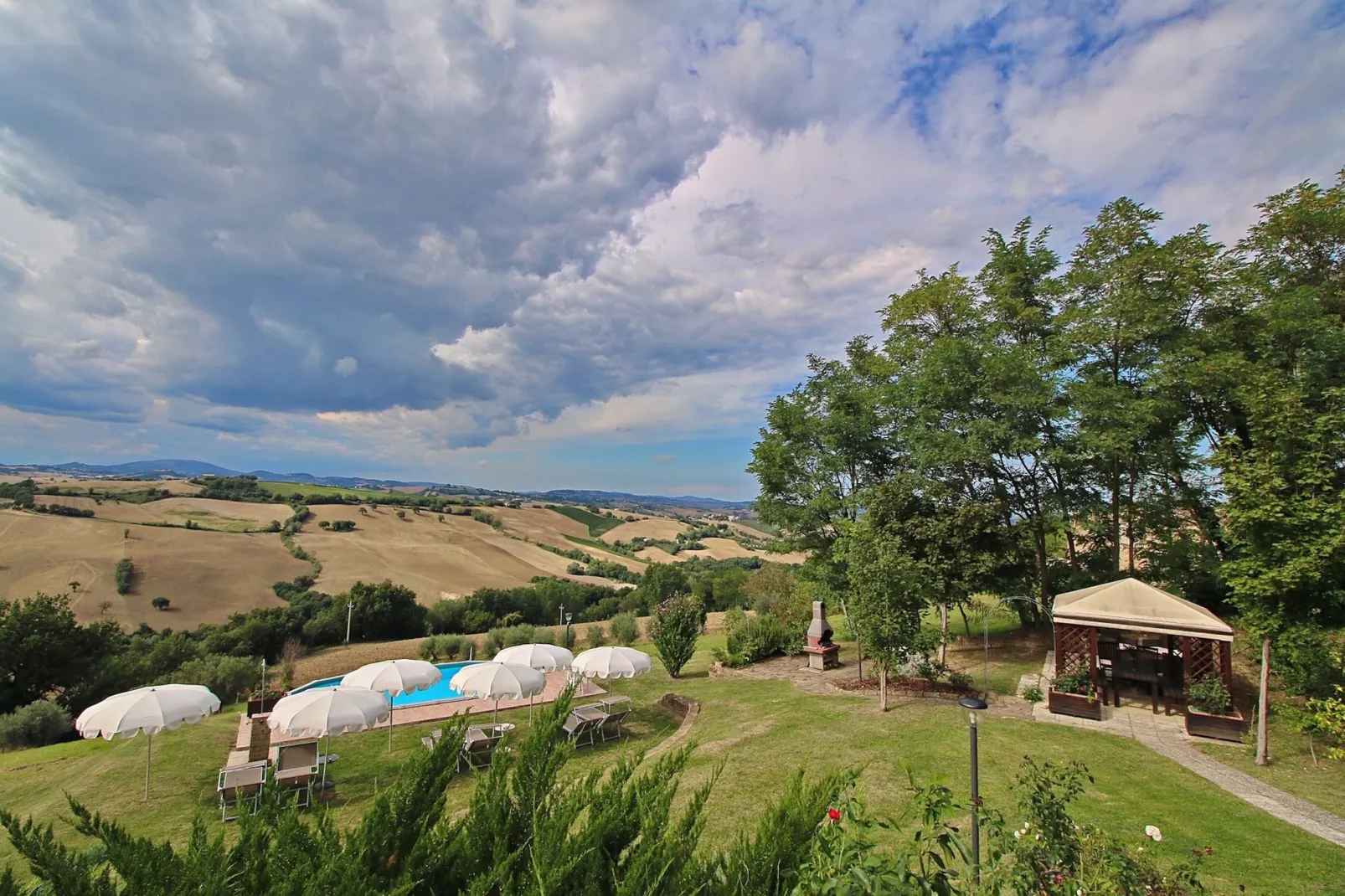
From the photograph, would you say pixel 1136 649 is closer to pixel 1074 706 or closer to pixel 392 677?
pixel 1074 706

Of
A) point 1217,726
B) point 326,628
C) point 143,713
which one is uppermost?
point 1217,726

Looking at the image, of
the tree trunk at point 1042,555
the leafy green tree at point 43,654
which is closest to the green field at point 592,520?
the leafy green tree at point 43,654

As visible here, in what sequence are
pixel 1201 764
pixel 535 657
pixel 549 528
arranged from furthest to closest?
pixel 549 528 → pixel 535 657 → pixel 1201 764

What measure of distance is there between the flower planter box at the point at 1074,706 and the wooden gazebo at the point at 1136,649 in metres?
0.01

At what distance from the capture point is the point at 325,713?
30.8ft

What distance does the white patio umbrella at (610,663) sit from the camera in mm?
13117

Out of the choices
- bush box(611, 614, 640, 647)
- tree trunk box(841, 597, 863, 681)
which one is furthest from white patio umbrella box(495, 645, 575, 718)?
bush box(611, 614, 640, 647)

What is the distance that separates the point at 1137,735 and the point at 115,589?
52.5 metres

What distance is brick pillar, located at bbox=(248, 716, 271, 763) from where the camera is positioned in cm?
1033

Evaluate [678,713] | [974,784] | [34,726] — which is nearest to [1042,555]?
[678,713]

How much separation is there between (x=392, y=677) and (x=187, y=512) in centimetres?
6443

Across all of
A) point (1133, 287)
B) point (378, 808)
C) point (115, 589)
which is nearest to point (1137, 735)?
point (1133, 287)

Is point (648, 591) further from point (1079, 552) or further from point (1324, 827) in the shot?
point (1324, 827)

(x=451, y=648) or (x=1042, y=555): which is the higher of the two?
(x=1042, y=555)
